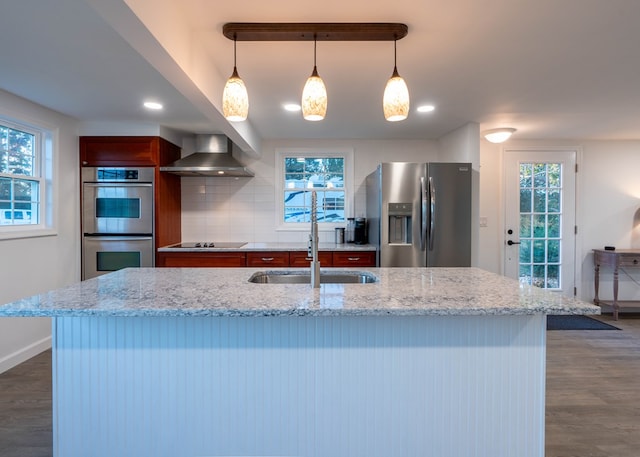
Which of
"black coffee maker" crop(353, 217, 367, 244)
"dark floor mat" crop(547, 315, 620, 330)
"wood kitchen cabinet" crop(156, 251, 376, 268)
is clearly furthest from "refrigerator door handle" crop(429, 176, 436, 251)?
"dark floor mat" crop(547, 315, 620, 330)

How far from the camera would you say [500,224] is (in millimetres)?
4535

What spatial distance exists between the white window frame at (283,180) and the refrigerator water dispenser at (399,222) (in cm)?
96

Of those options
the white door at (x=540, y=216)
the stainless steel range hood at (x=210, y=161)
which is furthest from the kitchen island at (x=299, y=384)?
the white door at (x=540, y=216)

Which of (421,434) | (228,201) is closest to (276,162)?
(228,201)

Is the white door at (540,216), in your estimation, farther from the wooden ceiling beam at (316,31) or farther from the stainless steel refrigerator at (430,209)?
the wooden ceiling beam at (316,31)

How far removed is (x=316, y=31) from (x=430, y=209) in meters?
2.14

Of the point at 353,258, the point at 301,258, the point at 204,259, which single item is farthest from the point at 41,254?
the point at 353,258

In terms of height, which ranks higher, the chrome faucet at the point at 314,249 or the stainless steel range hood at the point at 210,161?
the stainless steel range hood at the point at 210,161

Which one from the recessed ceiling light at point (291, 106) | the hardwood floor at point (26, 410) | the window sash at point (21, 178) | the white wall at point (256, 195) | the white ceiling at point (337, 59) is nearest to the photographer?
the white ceiling at point (337, 59)

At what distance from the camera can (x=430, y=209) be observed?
11.6 feet

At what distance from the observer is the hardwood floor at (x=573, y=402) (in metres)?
1.98

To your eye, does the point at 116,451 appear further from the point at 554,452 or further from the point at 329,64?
the point at 329,64

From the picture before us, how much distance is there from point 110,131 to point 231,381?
3171 millimetres

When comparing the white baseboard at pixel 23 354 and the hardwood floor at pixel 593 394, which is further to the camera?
the white baseboard at pixel 23 354
